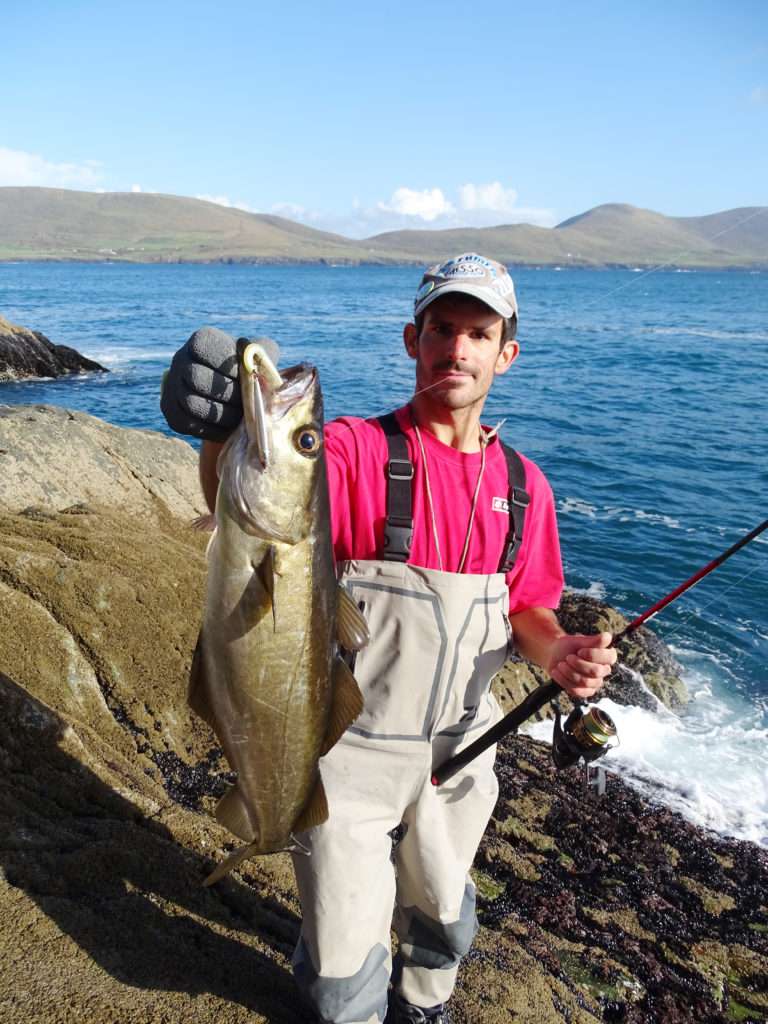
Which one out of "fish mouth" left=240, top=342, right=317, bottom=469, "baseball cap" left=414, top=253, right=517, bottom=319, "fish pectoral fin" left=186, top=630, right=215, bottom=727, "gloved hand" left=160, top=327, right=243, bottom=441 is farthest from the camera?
"baseball cap" left=414, top=253, right=517, bottom=319

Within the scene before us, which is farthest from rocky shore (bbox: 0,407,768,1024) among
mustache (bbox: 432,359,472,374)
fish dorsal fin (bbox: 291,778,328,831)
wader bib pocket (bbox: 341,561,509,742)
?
mustache (bbox: 432,359,472,374)

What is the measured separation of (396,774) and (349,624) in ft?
2.68

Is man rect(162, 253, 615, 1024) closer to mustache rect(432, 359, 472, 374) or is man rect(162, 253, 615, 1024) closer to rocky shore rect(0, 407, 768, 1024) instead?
mustache rect(432, 359, 472, 374)

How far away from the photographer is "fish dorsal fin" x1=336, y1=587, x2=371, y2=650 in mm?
2920

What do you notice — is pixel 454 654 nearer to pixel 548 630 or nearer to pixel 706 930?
pixel 548 630

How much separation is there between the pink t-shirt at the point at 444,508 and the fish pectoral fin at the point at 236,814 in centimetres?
107

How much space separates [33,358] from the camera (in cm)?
3300

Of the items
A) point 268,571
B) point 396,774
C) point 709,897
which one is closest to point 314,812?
point 396,774

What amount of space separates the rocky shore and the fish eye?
2.34m

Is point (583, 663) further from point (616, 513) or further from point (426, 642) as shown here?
point (616, 513)

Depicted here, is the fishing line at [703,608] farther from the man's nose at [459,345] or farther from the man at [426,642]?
the man's nose at [459,345]

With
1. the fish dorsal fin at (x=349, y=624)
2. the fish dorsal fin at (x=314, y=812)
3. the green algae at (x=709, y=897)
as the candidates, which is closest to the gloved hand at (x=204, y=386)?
the fish dorsal fin at (x=349, y=624)

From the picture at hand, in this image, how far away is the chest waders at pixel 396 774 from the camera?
126 inches

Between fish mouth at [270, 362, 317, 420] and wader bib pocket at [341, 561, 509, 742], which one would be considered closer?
fish mouth at [270, 362, 317, 420]
